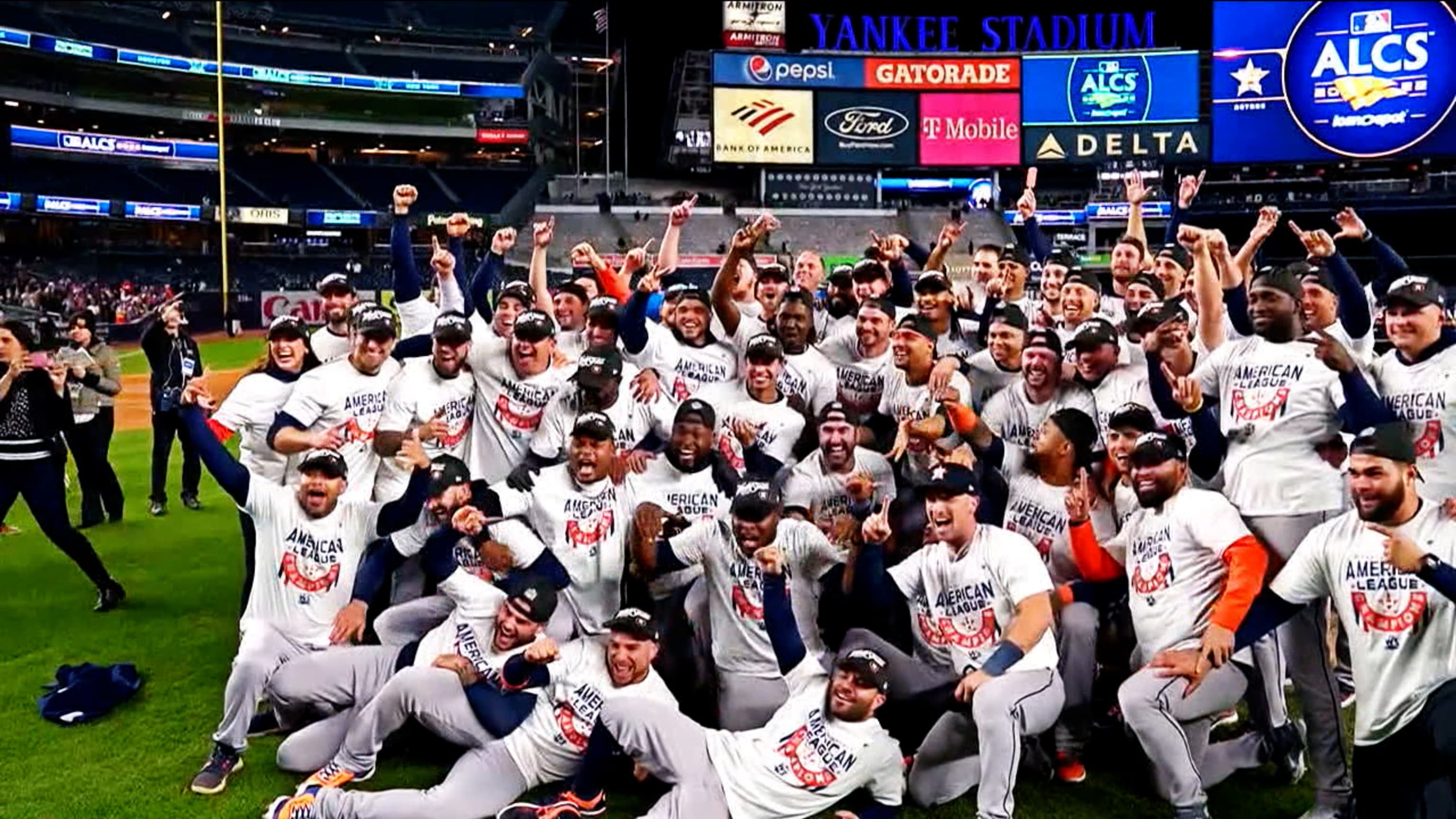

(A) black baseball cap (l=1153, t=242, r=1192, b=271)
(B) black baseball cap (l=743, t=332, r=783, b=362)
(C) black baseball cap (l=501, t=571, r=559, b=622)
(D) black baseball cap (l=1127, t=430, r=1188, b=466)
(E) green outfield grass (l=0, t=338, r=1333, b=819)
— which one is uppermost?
(A) black baseball cap (l=1153, t=242, r=1192, b=271)

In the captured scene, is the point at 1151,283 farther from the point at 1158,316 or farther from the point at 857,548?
the point at 857,548

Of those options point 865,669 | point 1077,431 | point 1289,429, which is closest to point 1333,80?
point 1289,429

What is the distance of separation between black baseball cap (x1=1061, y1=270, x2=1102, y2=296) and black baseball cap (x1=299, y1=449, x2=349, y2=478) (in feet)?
14.2

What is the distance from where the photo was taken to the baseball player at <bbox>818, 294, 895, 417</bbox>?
22.5ft

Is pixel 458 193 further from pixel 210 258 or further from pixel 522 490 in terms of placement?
pixel 522 490

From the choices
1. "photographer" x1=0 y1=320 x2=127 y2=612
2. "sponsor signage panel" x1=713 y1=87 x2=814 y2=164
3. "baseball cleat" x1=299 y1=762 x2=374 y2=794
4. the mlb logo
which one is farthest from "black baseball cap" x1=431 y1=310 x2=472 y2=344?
the mlb logo

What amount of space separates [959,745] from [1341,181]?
108 ft

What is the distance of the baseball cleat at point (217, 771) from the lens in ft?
17.0

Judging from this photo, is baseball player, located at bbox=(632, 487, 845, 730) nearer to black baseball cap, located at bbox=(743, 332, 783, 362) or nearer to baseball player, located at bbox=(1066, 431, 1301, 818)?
black baseball cap, located at bbox=(743, 332, 783, 362)

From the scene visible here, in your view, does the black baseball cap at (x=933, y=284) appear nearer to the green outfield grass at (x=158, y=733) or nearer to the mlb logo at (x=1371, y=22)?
the green outfield grass at (x=158, y=733)

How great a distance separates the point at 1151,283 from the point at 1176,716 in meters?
3.48

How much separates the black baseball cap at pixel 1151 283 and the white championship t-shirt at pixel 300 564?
16.1ft

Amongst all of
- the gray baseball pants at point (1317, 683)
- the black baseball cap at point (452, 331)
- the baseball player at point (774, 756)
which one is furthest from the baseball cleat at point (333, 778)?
the gray baseball pants at point (1317, 683)

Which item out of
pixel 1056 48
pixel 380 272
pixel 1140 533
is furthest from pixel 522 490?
pixel 380 272
